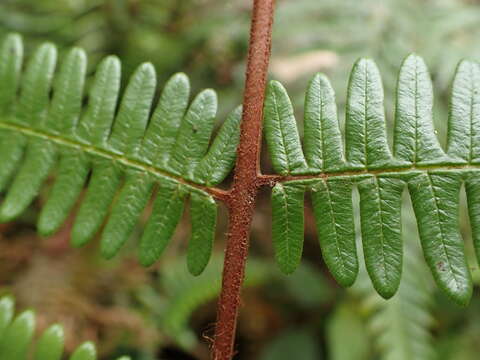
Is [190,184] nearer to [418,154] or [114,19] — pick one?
[418,154]

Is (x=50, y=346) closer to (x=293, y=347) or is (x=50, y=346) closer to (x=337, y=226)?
(x=337, y=226)

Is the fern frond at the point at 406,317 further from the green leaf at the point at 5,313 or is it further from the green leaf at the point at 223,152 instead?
the green leaf at the point at 5,313

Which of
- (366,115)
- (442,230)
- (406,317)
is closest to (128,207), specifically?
(366,115)

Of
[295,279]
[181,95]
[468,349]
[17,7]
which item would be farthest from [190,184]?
[17,7]

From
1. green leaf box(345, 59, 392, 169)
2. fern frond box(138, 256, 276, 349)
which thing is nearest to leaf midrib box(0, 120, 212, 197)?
green leaf box(345, 59, 392, 169)

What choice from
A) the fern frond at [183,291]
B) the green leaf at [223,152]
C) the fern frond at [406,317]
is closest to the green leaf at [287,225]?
the green leaf at [223,152]
